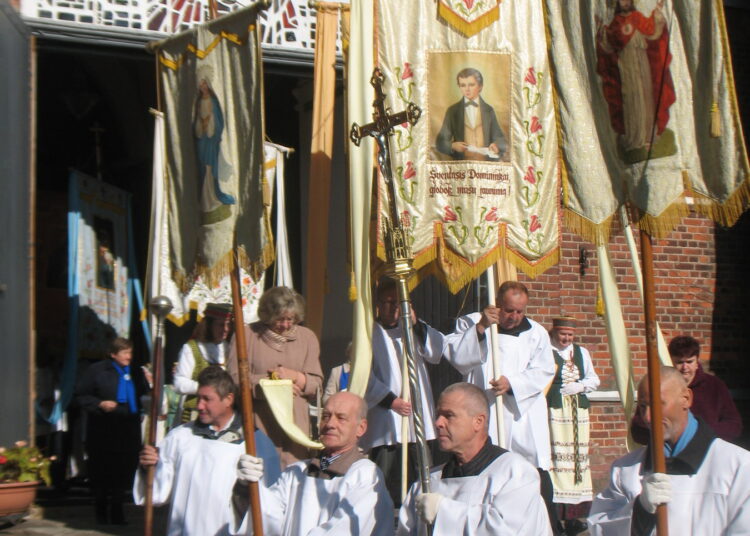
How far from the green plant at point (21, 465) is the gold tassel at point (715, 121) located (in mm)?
4949

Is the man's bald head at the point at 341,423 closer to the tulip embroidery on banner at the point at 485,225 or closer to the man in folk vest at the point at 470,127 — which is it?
the tulip embroidery on banner at the point at 485,225

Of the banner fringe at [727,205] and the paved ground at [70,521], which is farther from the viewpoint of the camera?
the paved ground at [70,521]

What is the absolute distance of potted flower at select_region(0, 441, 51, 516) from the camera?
7.13m

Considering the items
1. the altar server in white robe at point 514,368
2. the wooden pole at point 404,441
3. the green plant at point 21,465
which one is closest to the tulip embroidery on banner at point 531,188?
the altar server in white robe at point 514,368

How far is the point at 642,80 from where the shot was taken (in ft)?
16.6

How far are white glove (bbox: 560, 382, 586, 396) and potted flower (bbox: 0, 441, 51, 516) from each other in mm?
4047

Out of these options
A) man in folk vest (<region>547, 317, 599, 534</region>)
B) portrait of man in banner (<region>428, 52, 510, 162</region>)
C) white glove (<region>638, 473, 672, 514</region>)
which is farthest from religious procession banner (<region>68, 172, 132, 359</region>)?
white glove (<region>638, 473, 672, 514</region>)

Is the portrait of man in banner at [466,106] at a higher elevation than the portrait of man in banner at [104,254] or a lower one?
higher

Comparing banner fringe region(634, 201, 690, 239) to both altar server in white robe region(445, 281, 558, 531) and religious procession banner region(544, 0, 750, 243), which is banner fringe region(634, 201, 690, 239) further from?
altar server in white robe region(445, 281, 558, 531)

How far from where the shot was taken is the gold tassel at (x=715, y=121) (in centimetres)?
506

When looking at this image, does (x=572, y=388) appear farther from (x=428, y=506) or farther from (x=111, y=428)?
(x=428, y=506)

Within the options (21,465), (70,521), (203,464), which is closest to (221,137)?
(203,464)

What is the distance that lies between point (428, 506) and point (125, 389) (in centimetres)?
434

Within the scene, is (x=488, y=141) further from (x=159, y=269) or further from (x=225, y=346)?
(x=159, y=269)
